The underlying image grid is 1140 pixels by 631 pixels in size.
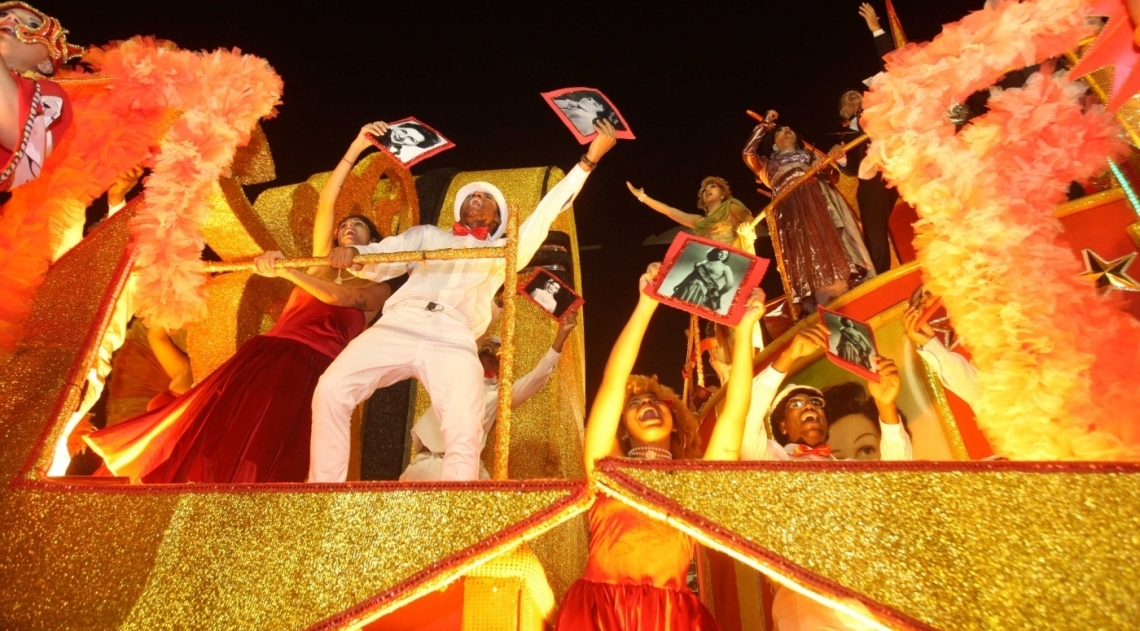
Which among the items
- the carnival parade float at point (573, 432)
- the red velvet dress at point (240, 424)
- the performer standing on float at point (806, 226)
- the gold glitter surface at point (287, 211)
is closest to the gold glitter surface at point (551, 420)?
the carnival parade float at point (573, 432)

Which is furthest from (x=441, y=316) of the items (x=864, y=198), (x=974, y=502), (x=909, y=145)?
(x=864, y=198)

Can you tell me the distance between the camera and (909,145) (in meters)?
2.27

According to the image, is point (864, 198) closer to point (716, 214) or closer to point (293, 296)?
point (716, 214)

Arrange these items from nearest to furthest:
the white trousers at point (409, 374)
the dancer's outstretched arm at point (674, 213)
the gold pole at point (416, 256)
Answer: the gold pole at point (416, 256) < the white trousers at point (409, 374) < the dancer's outstretched arm at point (674, 213)

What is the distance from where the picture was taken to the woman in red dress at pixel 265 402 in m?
2.72

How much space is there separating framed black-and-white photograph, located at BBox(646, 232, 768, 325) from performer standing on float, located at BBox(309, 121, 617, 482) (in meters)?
0.88

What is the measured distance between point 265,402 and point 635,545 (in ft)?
5.59

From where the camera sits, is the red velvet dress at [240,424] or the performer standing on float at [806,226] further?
the performer standing on float at [806,226]

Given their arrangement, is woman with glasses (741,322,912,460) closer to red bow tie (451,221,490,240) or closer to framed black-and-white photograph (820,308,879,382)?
framed black-and-white photograph (820,308,879,382)

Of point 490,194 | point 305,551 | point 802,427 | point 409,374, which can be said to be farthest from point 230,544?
point 802,427

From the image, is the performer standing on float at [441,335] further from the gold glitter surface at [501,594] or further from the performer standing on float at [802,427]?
the performer standing on float at [802,427]

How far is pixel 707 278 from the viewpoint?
7.27 ft

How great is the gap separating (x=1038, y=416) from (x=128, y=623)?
2.32 metres

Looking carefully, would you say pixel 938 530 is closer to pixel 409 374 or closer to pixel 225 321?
pixel 409 374
